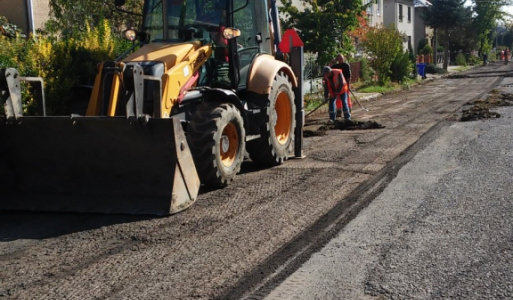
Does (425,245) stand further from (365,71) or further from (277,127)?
(365,71)

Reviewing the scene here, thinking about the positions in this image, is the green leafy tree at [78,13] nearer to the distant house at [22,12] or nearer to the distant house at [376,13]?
the distant house at [22,12]

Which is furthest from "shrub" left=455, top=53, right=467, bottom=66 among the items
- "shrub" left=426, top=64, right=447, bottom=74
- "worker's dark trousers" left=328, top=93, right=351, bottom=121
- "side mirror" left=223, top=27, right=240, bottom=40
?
"side mirror" left=223, top=27, right=240, bottom=40

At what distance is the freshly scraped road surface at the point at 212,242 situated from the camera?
4.48 metres

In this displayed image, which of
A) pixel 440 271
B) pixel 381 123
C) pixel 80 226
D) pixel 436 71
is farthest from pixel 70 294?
pixel 436 71

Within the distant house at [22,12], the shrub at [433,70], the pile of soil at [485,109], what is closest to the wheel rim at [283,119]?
the pile of soil at [485,109]

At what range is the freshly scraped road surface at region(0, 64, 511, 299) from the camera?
4484 mm

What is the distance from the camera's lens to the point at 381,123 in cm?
1405

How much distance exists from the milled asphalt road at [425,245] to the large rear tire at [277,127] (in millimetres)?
1806

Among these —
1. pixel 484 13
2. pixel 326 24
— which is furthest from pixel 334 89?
pixel 484 13

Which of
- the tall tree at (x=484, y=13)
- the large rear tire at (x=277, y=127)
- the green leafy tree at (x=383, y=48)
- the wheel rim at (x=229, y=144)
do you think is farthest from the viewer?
the tall tree at (x=484, y=13)

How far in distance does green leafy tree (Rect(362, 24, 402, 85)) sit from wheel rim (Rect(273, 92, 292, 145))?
1729 cm

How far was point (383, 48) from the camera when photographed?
26297 millimetres

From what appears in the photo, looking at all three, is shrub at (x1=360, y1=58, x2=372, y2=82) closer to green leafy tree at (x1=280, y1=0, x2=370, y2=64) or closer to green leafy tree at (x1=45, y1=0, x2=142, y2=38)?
green leafy tree at (x1=280, y1=0, x2=370, y2=64)

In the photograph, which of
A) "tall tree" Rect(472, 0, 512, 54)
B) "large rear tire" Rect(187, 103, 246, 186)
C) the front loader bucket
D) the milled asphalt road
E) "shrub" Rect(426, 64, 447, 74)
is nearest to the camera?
the milled asphalt road
